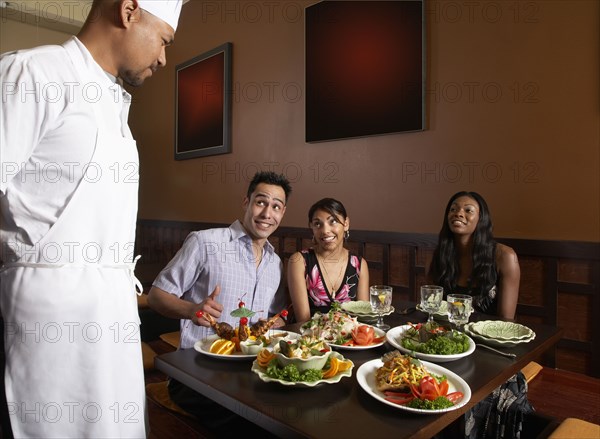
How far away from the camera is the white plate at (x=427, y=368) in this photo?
2.97ft

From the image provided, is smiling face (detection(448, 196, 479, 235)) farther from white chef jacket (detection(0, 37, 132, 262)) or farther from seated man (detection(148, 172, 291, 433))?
white chef jacket (detection(0, 37, 132, 262))

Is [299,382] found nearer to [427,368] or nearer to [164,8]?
[427,368]

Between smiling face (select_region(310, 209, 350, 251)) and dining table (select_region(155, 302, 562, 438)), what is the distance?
78cm

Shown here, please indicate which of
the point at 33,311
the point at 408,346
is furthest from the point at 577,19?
the point at 33,311

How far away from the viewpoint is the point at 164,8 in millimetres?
881

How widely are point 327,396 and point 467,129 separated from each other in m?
1.97

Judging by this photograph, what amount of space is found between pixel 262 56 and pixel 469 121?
6.38 feet

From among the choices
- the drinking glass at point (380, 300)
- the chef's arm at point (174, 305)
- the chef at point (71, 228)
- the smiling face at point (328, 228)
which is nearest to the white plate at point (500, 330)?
the drinking glass at point (380, 300)

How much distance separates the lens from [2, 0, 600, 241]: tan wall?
2107mm

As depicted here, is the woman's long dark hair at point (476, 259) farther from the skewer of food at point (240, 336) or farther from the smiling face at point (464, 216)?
the skewer of food at point (240, 336)

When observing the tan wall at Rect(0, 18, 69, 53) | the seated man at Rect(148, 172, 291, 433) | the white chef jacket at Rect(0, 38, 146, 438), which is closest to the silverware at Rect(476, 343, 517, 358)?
the seated man at Rect(148, 172, 291, 433)

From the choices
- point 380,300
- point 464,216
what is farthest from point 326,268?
point 464,216

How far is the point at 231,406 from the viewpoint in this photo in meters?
0.97

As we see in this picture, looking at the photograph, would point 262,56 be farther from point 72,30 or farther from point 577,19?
point 72,30
